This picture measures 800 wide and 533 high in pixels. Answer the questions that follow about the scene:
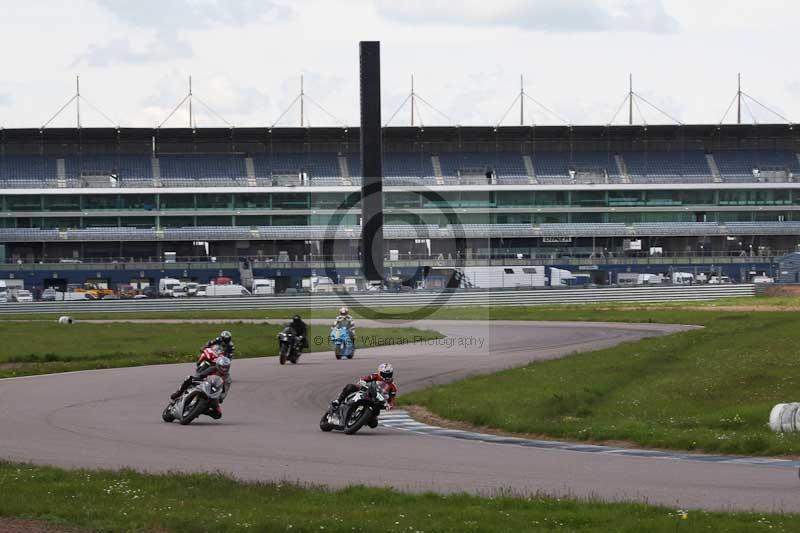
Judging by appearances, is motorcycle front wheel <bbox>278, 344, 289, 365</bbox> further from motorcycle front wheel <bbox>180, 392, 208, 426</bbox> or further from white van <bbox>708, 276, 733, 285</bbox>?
white van <bbox>708, 276, 733, 285</bbox>

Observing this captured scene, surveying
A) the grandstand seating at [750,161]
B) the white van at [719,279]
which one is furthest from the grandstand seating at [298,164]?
the grandstand seating at [750,161]

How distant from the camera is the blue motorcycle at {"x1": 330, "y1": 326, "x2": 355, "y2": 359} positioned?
38.8m

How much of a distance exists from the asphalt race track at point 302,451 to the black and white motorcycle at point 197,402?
0.25 m

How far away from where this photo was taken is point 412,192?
345 feet

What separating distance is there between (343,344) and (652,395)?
15.6 metres

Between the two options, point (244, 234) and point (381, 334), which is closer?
point (381, 334)

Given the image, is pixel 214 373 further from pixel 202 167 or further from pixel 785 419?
pixel 202 167

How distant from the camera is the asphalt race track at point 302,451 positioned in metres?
14.8

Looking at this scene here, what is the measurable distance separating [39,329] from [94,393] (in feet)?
89.9

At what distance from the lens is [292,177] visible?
353ft

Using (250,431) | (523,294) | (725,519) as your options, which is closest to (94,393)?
(250,431)

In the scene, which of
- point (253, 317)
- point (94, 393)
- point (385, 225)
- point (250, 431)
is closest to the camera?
point (250, 431)

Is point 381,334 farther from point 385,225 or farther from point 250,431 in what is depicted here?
point 385,225

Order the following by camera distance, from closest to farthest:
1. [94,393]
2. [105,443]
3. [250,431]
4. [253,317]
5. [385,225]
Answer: [105,443] < [250,431] < [94,393] < [253,317] < [385,225]
